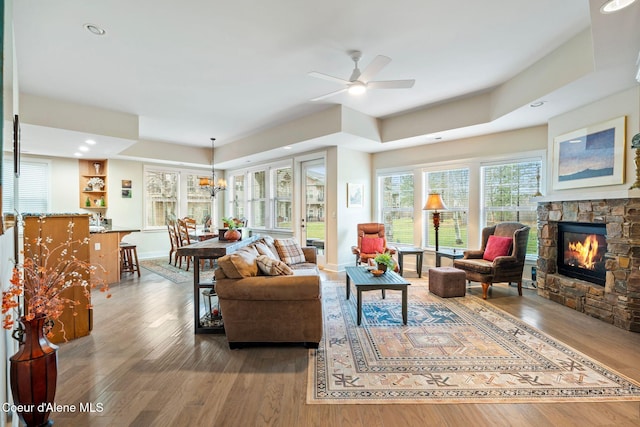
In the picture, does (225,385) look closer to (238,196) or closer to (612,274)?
(612,274)

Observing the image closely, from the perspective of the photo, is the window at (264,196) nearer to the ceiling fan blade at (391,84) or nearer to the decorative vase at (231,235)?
the decorative vase at (231,235)

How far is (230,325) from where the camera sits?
8.68ft

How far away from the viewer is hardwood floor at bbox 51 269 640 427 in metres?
1.80

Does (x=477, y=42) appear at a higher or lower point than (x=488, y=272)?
higher

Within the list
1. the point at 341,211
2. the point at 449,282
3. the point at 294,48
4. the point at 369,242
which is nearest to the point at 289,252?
the point at 369,242

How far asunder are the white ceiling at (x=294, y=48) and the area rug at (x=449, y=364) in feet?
8.43

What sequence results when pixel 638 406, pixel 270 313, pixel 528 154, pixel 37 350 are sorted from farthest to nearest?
pixel 528 154 → pixel 270 313 → pixel 638 406 → pixel 37 350

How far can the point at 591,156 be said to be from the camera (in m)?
3.59

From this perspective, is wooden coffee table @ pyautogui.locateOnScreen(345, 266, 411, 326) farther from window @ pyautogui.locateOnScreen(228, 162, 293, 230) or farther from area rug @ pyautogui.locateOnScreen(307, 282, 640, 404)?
window @ pyautogui.locateOnScreen(228, 162, 293, 230)

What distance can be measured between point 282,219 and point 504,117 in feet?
16.1

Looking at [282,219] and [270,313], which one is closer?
[270,313]

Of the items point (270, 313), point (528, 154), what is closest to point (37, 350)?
point (270, 313)

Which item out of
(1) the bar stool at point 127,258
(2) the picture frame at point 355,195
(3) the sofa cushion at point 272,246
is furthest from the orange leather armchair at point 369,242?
(1) the bar stool at point 127,258

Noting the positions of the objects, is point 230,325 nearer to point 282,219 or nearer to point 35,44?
point 35,44
